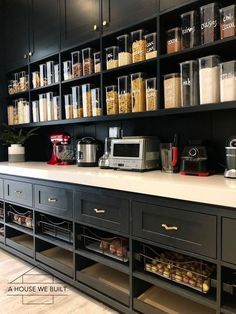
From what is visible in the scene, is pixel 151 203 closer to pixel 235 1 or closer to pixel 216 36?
pixel 216 36

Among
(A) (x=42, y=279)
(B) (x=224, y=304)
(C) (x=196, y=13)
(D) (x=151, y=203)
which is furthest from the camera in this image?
(A) (x=42, y=279)

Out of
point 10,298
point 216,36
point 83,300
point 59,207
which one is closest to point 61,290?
point 83,300

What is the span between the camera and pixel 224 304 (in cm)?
124

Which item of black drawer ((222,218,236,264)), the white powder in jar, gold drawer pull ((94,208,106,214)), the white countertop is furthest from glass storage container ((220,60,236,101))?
gold drawer pull ((94,208,106,214))

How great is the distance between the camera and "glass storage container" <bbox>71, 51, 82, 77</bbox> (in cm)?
225

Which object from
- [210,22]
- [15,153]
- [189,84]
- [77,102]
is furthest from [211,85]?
[15,153]

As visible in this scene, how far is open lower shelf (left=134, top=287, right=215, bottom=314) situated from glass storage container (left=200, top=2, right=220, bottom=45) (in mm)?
1527

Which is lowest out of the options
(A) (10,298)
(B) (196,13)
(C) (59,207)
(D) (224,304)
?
(A) (10,298)

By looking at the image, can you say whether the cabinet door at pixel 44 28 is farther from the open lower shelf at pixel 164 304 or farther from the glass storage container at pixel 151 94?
the open lower shelf at pixel 164 304

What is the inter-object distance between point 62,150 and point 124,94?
0.96 metres

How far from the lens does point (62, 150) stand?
262cm

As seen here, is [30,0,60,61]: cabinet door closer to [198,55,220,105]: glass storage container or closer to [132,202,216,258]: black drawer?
[198,55,220,105]: glass storage container

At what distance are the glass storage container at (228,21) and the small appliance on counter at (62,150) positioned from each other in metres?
1.61

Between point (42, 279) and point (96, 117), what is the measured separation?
4.33ft
